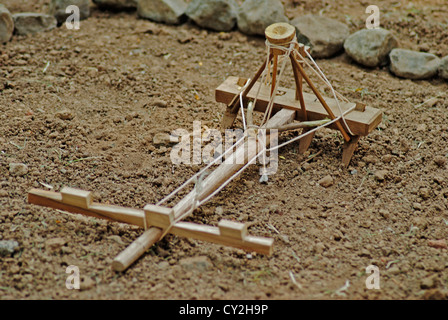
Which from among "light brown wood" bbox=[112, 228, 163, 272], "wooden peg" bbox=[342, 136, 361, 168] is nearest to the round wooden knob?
"wooden peg" bbox=[342, 136, 361, 168]

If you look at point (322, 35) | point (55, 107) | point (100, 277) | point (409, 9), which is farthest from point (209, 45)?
point (100, 277)

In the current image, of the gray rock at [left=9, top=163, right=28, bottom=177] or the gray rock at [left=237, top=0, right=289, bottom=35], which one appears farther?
the gray rock at [left=237, top=0, right=289, bottom=35]

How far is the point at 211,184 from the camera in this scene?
2.74 m

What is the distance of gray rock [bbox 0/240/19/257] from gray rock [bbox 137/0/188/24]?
293cm

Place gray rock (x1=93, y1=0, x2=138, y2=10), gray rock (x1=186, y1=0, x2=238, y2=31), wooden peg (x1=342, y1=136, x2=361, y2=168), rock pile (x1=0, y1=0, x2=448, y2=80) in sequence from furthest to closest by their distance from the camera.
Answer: gray rock (x1=93, y1=0, x2=138, y2=10) → gray rock (x1=186, y1=0, x2=238, y2=31) → rock pile (x1=0, y1=0, x2=448, y2=80) → wooden peg (x1=342, y1=136, x2=361, y2=168)

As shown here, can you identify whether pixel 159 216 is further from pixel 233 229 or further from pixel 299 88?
pixel 299 88

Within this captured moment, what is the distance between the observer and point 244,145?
9.70ft

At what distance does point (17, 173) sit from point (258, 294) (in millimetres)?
1645

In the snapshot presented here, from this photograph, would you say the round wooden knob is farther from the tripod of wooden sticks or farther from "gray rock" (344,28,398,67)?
"gray rock" (344,28,398,67)

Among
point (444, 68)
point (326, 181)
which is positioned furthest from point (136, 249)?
point (444, 68)

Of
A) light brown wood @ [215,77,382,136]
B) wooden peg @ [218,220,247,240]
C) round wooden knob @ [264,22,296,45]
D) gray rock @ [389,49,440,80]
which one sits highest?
round wooden knob @ [264,22,296,45]

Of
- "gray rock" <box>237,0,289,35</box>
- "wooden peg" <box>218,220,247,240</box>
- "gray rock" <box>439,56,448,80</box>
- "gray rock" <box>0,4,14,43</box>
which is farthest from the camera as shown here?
"gray rock" <box>237,0,289,35</box>

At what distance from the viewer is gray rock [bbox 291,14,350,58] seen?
167 inches

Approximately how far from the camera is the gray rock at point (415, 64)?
3992 millimetres
